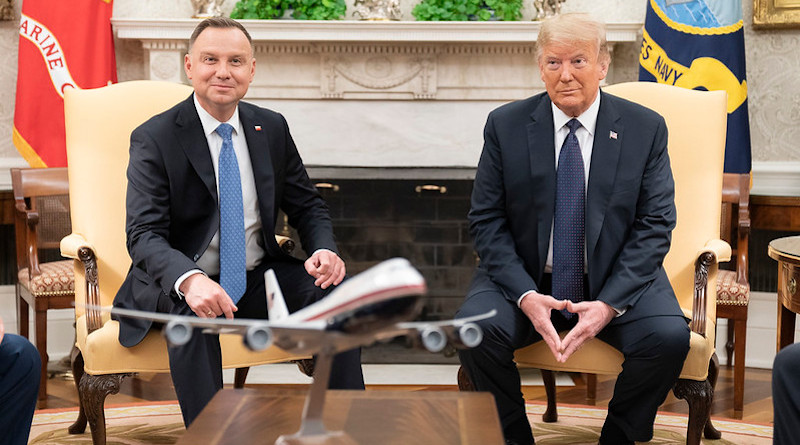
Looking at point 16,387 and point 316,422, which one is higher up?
point 316,422

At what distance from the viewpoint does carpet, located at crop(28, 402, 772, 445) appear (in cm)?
315

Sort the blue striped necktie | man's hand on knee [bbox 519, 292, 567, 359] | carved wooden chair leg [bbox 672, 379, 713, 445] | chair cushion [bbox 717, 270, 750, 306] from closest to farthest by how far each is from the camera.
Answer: man's hand on knee [bbox 519, 292, 567, 359], carved wooden chair leg [bbox 672, 379, 713, 445], the blue striped necktie, chair cushion [bbox 717, 270, 750, 306]

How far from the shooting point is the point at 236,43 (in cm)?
268

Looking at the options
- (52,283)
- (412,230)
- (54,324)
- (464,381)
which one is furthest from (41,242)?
(464,381)

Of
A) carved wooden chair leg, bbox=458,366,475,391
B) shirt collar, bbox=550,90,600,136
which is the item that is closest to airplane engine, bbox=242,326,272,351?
carved wooden chair leg, bbox=458,366,475,391

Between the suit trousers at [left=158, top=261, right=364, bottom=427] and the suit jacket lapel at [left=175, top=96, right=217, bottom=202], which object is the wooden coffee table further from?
the suit jacket lapel at [left=175, top=96, right=217, bottom=202]

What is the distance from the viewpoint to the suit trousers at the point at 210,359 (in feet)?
7.86

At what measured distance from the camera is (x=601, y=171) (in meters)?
2.68

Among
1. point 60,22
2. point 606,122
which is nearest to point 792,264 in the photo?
point 606,122

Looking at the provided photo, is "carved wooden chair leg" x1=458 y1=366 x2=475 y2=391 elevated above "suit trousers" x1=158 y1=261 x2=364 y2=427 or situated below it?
below

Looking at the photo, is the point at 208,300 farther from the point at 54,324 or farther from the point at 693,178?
the point at 54,324

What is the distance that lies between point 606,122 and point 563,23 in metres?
0.34

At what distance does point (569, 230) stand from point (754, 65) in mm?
2406

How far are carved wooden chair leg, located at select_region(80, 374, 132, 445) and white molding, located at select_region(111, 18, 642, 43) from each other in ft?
7.28
